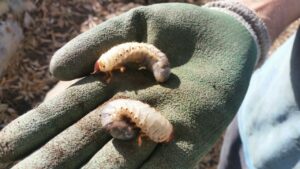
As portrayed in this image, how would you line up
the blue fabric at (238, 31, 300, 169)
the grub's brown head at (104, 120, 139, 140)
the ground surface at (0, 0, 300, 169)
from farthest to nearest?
the ground surface at (0, 0, 300, 169), the blue fabric at (238, 31, 300, 169), the grub's brown head at (104, 120, 139, 140)

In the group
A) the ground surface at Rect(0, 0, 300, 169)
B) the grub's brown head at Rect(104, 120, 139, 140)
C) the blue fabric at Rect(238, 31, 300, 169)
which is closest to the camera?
the grub's brown head at Rect(104, 120, 139, 140)

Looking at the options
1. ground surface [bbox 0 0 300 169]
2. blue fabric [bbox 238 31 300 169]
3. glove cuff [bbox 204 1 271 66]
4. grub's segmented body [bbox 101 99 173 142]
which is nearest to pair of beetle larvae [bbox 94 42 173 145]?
grub's segmented body [bbox 101 99 173 142]

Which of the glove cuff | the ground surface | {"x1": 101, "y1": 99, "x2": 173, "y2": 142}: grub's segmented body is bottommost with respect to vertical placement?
the ground surface

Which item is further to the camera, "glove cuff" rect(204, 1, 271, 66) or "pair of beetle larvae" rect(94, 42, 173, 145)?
"glove cuff" rect(204, 1, 271, 66)

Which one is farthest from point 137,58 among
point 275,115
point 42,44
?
point 42,44

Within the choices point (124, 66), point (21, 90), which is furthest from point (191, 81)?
point (21, 90)

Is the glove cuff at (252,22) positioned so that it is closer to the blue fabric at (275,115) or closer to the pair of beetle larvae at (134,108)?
the blue fabric at (275,115)

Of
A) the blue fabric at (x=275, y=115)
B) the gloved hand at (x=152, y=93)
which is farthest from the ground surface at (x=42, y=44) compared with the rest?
the gloved hand at (x=152, y=93)

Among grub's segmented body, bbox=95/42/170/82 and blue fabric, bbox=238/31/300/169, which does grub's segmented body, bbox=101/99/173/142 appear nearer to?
grub's segmented body, bbox=95/42/170/82

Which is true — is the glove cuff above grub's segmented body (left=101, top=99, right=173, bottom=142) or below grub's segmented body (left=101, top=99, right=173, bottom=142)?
above

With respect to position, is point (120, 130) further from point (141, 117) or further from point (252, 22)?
point (252, 22)
